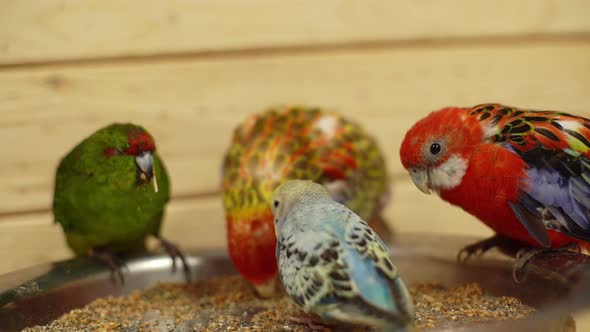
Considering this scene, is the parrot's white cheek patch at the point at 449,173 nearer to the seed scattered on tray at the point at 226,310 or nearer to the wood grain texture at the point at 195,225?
the seed scattered on tray at the point at 226,310

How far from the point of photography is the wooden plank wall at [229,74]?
1611mm

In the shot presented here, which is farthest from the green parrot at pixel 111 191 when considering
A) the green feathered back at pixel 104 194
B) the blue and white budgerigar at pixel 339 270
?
the blue and white budgerigar at pixel 339 270

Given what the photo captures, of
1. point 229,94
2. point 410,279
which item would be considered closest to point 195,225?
point 229,94

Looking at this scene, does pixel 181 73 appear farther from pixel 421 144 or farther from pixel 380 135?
pixel 421 144

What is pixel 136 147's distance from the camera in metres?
1.37

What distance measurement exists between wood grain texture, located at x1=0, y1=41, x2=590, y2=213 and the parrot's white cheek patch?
651 mm

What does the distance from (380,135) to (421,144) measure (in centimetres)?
68

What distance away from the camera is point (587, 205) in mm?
1145

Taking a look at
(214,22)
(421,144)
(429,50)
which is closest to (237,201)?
(421,144)

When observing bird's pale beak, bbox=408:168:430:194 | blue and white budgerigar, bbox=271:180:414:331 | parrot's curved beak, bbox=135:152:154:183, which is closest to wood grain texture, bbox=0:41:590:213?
parrot's curved beak, bbox=135:152:154:183

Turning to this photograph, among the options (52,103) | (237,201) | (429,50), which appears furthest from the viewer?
(429,50)

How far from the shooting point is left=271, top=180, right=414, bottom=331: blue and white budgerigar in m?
0.90

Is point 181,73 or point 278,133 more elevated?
point 181,73

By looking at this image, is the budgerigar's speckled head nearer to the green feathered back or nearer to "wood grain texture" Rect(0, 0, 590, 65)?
the green feathered back
